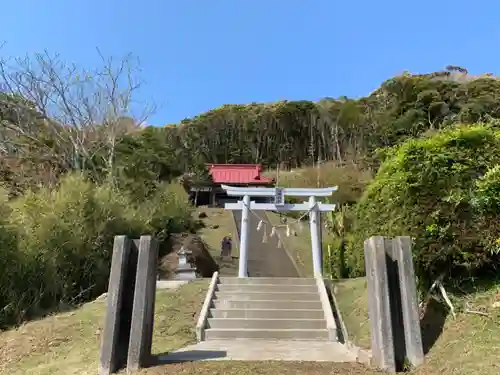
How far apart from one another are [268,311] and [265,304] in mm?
362

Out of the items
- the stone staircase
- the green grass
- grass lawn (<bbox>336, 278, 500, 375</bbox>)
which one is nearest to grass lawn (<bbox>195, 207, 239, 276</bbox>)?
the stone staircase

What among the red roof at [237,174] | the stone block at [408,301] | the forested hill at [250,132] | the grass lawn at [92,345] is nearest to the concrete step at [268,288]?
the grass lawn at [92,345]

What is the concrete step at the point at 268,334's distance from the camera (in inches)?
248

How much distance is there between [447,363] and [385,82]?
30.3 meters

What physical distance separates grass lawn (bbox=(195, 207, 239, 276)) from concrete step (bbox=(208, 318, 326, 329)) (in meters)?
7.28

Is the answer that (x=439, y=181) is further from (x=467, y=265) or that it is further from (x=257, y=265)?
(x=257, y=265)

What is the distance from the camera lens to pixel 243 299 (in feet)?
25.1

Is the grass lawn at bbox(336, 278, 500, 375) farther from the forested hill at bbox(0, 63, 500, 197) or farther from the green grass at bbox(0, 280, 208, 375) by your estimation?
the forested hill at bbox(0, 63, 500, 197)

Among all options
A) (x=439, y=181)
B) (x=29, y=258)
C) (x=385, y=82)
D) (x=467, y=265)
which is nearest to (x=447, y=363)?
(x=467, y=265)

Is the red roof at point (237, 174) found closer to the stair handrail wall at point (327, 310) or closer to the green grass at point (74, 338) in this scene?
the stair handrail wall at point (327, 310)

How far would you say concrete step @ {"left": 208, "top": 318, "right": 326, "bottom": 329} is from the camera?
21.7 ft

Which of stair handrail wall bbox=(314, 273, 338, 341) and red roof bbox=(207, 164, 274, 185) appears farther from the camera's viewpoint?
red roof bbox=(207, 164, 274, 185)

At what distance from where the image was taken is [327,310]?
273 inches

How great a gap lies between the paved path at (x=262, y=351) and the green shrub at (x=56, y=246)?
3.36m
